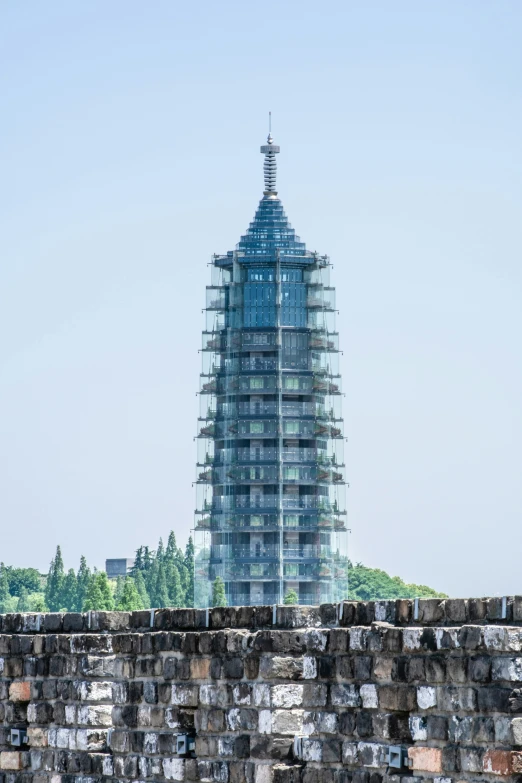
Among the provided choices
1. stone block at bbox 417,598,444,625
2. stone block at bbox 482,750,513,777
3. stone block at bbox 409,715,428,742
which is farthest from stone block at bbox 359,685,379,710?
stone block at bbox 482,750,513,777

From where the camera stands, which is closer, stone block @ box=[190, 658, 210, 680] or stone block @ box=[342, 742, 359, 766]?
stone block @ box=[342, 742, 359, 766]

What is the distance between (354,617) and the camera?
17500 mm

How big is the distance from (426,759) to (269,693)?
2360 millimetres

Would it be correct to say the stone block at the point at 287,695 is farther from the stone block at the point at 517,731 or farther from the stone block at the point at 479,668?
the stone block at the point at 517,731

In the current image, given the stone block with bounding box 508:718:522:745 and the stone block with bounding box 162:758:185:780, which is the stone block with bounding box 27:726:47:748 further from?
the stone block with bounding box 508:718:522:745

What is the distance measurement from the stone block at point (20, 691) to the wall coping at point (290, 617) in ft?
2.20

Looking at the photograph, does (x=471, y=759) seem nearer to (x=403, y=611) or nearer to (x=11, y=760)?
(x=403, y=611)

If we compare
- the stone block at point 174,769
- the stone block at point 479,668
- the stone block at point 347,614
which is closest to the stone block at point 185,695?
the stone block at point 174,769

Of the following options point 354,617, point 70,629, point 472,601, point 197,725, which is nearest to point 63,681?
point 70,629

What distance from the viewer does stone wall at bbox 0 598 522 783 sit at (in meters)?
15.6

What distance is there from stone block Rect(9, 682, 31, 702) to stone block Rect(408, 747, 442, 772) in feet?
21.6

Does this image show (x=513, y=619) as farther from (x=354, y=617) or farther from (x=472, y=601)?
(x=354, y=617)

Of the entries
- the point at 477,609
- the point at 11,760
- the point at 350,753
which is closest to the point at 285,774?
the point at 350,753

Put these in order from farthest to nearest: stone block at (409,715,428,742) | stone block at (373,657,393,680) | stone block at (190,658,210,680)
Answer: stone block at (190,658,210,680) → stone block at (373,657,393,680) → stone block at (409,715,428,742)
